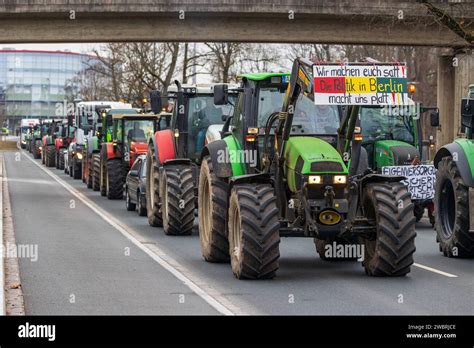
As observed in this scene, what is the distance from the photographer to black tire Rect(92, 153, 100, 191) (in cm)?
3637

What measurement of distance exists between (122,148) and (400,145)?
38.2ft

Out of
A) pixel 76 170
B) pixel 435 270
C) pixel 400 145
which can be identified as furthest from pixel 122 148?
pixel 435 270

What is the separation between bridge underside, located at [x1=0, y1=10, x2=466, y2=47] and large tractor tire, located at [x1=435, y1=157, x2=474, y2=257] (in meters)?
22.6

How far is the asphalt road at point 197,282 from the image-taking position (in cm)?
1233

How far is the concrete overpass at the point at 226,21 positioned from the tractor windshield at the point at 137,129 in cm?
679

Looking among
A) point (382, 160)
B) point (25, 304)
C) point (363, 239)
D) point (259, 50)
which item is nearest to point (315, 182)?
point (363, 239)

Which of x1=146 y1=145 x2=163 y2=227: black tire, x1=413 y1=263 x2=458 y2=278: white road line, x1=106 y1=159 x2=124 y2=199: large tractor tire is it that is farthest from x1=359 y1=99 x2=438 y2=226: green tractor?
x1=106 y1=159 x2=124 y2=199: large tractor tire

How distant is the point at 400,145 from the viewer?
24.0 meters

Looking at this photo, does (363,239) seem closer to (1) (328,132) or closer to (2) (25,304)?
(1) (328,132)

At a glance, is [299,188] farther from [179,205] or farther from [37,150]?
[37,150]

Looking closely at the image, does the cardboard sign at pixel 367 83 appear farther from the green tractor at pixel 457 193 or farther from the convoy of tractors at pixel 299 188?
the green tractor at pixel 457 193

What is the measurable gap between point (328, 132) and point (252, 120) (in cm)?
109

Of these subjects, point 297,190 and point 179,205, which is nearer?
point 297,190

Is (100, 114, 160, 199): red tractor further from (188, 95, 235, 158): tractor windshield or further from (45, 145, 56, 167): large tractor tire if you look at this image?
(45, 145, 56, 167): large tractor tire
